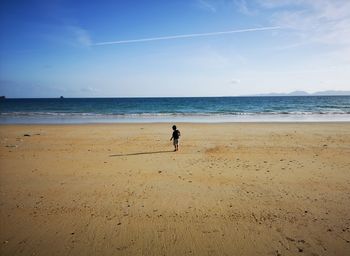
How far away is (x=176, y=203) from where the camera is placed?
6941mm

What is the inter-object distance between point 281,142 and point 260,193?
8598mm

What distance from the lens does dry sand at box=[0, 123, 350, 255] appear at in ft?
17.1

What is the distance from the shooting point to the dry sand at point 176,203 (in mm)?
5203

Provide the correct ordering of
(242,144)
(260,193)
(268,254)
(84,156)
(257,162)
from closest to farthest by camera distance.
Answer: (268,254) → (260,193) → (257,162) → (84,156) → (242,144)

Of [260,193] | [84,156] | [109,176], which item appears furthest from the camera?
[84,156]

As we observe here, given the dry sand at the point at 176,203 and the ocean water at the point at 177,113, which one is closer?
the dry sand at the point at 176,203

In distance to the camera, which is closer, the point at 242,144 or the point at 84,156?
the point at 84,156

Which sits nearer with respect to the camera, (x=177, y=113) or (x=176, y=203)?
(x=176, y=203)

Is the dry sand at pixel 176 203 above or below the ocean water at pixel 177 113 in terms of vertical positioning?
below

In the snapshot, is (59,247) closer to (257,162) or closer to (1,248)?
(1,248)

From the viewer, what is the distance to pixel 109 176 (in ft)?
30.1

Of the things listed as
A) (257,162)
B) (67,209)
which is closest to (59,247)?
(67,209)

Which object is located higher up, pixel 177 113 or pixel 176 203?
pixel 177 113

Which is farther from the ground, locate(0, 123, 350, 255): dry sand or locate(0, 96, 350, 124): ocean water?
locate(0, 96, 350, 124): ocean water
